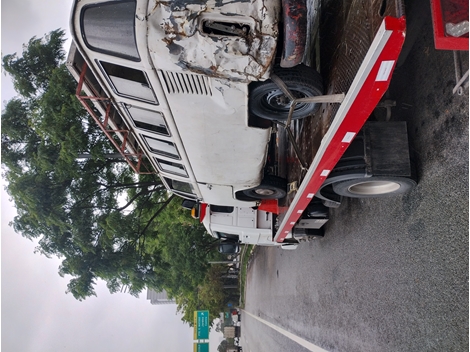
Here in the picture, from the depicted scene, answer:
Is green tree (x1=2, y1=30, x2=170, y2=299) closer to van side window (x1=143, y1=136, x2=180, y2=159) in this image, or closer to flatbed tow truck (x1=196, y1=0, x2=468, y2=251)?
van side window (x1=143, y1=136, x2=180, y2=159)

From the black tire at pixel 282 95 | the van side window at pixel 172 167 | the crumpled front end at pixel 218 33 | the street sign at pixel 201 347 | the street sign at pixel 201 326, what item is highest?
the crumpled front end at pixel 218 33

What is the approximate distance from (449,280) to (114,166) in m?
10.00

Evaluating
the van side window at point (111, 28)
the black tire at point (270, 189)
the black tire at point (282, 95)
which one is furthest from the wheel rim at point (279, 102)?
the black tire at point (270, 189)

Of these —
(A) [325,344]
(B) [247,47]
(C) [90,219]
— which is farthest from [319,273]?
(C) [90,219]

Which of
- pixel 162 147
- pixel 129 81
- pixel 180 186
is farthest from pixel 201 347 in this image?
pixel 129 81

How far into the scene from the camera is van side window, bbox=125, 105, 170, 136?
4.37 metres

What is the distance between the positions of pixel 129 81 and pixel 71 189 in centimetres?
720

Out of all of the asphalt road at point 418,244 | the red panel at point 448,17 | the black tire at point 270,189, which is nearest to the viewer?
the red panel at point 448,17

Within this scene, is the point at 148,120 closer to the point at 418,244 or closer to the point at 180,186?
the point at 180,186

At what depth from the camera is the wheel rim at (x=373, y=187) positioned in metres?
4.30

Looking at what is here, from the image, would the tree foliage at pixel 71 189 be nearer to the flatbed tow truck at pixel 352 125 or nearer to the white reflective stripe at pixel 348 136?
the flatbed tow truck at pixel 352 125

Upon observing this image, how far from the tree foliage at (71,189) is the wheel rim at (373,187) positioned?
689cm

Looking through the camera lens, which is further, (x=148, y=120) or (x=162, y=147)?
(x=162, y=147)

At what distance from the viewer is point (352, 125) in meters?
3.30
